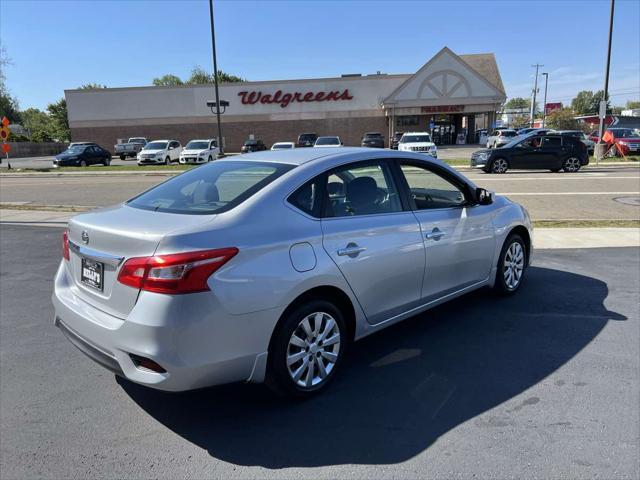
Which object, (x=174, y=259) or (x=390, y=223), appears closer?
(x=174, y=259)

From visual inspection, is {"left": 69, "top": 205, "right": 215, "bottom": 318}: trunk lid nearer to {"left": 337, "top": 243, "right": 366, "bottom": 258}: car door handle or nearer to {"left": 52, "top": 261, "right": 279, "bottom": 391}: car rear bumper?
{"left": 52, "top": 261, "right": 279, "bottom": 391}: car rear bumper

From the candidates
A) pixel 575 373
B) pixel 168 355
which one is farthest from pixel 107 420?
pixel 575 373

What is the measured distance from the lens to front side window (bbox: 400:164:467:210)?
416cm

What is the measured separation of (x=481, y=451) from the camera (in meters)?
2.77

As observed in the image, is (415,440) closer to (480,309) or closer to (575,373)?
(575,373)

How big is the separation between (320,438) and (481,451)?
3.04 feet

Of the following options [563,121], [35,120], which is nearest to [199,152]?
[563,121]

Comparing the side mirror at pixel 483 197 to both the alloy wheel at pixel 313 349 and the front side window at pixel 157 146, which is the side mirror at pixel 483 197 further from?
the front side window at pixel 157 146

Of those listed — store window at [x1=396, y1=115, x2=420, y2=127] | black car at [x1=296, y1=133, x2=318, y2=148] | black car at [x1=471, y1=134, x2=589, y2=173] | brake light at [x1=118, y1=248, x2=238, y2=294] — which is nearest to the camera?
brake light at [x1=118, y1=248, x2=238, y2=294]

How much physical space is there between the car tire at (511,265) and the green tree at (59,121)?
95784mm

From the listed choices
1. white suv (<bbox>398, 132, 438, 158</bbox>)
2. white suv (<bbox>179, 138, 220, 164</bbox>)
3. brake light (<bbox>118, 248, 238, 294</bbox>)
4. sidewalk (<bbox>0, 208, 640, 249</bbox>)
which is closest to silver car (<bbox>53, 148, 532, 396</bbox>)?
brake light (<bbox>118, 248, 238, 294</bbox>)

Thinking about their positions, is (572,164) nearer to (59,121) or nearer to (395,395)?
(395,395)

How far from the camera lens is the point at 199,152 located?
2898cm

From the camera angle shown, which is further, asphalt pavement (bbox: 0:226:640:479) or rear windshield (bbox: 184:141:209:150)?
rear windshield (bbox: 184:141:209:150)
